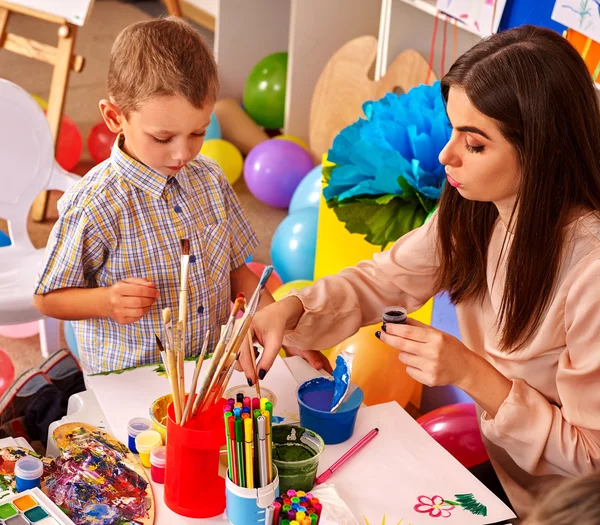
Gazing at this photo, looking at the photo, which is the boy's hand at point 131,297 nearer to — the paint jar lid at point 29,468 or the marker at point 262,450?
the paint jar lid at point 29,468

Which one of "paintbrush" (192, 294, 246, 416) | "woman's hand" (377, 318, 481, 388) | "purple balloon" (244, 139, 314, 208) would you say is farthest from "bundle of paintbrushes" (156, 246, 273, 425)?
"purple balloon" (244, 139, 314, 208)

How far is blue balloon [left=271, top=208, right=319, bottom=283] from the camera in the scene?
2461mm

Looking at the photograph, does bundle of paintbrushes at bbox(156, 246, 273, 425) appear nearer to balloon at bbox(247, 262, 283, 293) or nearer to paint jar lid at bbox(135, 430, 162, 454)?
paint jar lid at bbox(135, 430, 162, 454)

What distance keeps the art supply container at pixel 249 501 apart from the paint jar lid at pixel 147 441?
159 mm

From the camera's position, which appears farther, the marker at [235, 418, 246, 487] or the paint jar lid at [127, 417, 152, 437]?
the paint jar lid at [127, 417, 152, 437]

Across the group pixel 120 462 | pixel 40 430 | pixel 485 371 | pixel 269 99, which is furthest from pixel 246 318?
pixel 269 99

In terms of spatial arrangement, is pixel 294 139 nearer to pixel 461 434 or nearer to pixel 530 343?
pixel 461 434

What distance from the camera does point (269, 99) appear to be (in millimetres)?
3594

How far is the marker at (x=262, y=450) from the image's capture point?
897mm

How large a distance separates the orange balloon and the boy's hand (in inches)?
24.1

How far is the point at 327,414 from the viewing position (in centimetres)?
111

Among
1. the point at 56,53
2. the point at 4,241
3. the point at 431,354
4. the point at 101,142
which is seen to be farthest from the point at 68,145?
the point at 431,354

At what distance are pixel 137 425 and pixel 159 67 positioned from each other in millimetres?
566

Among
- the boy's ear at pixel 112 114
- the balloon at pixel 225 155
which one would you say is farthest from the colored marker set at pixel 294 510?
the balloon at pixel 225 155
